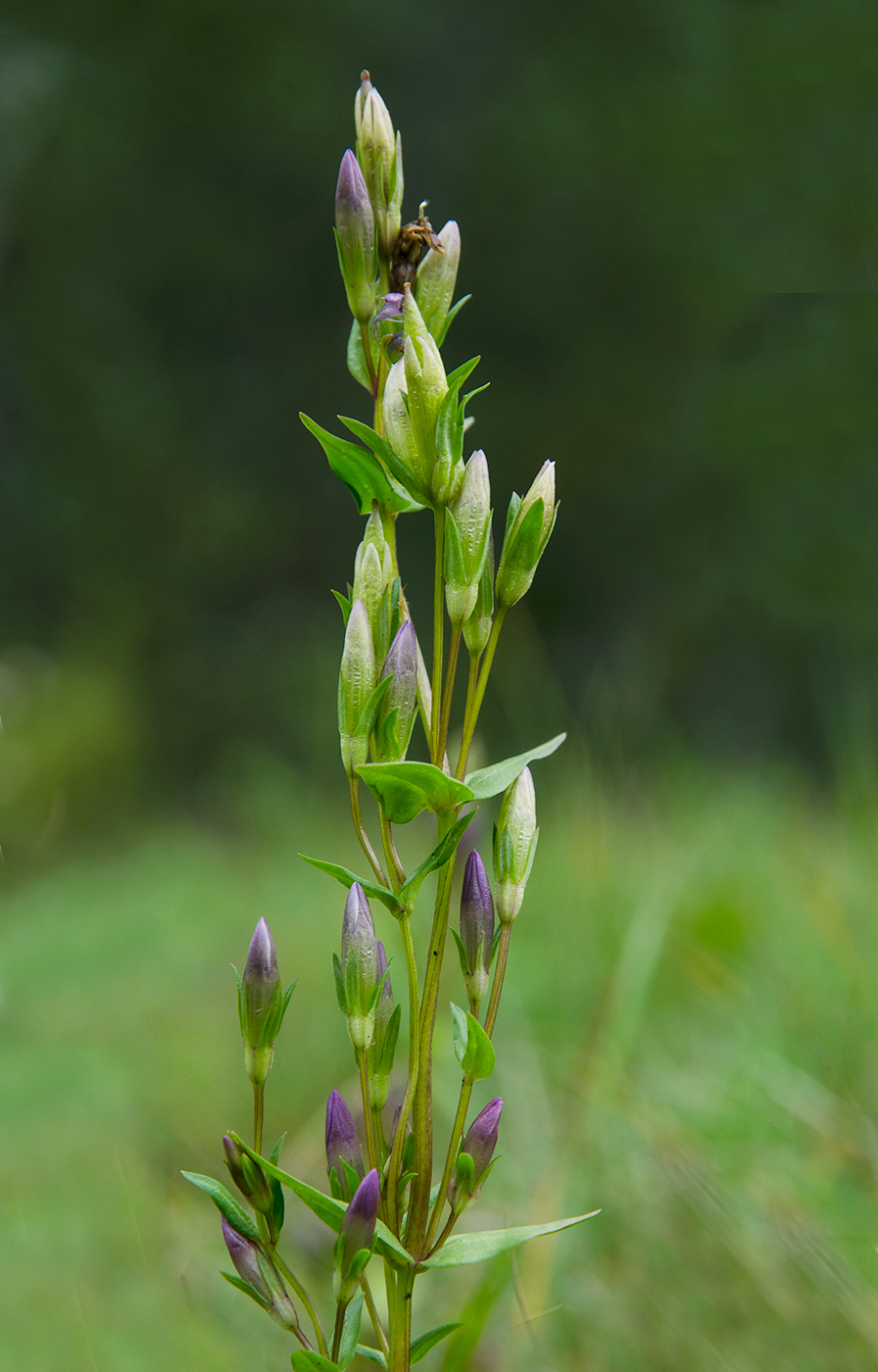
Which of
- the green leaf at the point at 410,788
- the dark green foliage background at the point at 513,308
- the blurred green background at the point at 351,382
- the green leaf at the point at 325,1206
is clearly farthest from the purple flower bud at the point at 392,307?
the dark green foliage background at the point at 513,308

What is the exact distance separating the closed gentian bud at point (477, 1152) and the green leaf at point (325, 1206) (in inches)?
0.8

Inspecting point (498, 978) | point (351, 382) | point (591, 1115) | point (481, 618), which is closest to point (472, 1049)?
point (498, 978)

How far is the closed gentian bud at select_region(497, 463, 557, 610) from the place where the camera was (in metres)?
0.30

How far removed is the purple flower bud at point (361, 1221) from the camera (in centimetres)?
27

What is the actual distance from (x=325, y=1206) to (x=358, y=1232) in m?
0.01

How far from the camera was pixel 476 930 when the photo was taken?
0.32 metres

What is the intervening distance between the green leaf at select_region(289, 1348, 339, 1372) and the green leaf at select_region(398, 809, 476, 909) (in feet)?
0.40

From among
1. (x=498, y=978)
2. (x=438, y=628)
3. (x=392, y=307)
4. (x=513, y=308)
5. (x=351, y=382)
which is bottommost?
(x=498, y=978)

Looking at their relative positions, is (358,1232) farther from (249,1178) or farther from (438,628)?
(438,628)

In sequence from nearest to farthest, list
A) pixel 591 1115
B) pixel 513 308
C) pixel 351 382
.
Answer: pixel 591 1115
pixel 513 308
pixel 351 382

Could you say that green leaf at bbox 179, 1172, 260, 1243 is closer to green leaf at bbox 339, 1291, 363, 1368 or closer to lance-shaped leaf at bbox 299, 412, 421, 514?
green leaf at bbox 339, 1291, 363, 1368

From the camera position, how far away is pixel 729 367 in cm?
419

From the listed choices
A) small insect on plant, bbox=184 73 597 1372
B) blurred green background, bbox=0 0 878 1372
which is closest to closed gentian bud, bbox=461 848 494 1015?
small insect on plant, bbox=184 73 597 1372

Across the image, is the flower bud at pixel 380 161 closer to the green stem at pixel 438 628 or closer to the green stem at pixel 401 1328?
the green stem at pixel 438 628
